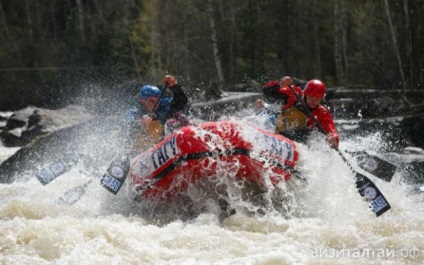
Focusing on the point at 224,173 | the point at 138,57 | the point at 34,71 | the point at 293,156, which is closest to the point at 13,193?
the point at 224,173

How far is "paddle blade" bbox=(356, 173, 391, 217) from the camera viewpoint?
5773 mm

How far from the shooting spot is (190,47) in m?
29.4

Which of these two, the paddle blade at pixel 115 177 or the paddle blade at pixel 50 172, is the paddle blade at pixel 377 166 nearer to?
the paddle blade at pixel 115 177

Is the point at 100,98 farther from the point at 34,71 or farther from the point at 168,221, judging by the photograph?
the point at 168,221

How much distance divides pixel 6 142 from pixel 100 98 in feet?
17.4

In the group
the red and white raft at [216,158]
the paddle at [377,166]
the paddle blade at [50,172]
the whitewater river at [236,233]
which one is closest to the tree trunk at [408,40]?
the paddle at [377,166]

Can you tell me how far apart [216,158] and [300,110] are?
2.14 meters

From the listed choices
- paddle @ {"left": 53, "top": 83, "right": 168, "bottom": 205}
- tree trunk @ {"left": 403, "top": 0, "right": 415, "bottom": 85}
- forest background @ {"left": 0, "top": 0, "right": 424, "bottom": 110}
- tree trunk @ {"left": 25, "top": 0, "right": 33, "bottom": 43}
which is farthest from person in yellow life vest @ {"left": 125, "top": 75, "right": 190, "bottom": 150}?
tree trunk @ {"left": 25, "top": 0, "right": 33, "bottom": 43}

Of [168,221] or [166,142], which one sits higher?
[166,142]

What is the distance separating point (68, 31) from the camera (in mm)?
28609

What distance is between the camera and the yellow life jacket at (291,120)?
7445mm

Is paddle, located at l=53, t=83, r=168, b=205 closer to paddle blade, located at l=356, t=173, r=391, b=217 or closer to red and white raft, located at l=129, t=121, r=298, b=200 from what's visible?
red and white raft, located at l=129, t=121, r=298, b=200

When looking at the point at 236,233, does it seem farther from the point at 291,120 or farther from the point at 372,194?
the point at 291,120

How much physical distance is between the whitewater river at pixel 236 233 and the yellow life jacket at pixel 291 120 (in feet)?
2.55
